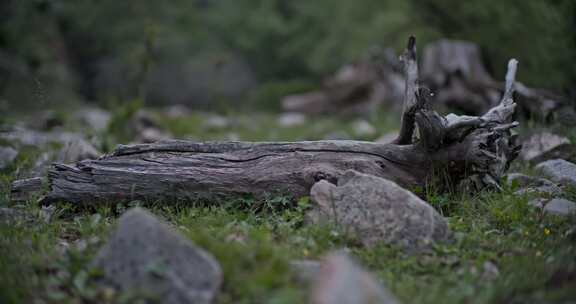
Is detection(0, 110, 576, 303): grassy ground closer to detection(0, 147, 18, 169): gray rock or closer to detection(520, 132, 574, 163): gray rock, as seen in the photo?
detection(0, 147, 18, 169): gray rock

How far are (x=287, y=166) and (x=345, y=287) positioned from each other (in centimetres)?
183

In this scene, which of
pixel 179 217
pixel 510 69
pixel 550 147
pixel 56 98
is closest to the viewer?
pixel 179 217

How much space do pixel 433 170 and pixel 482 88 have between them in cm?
547

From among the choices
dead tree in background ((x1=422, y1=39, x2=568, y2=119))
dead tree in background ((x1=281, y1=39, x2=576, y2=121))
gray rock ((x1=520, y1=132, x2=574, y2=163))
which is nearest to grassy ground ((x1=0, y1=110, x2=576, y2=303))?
gray rock ((x1=520, y1=132, x2=574, y2=163))

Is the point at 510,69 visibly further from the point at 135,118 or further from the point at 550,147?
the point at 135,118

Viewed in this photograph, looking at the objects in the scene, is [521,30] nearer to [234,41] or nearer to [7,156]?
[7,156]

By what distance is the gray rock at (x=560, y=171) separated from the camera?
4090mm

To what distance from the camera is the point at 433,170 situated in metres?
3.75

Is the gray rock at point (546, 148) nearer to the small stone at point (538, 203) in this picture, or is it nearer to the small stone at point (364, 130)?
the small stone at point (538, 203)

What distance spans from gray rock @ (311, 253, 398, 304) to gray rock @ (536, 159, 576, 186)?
256cm

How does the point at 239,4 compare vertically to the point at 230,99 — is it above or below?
above

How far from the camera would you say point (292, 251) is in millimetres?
2914

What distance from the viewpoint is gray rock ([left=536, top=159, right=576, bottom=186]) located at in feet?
13.4

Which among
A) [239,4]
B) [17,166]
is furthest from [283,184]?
[239,4]
